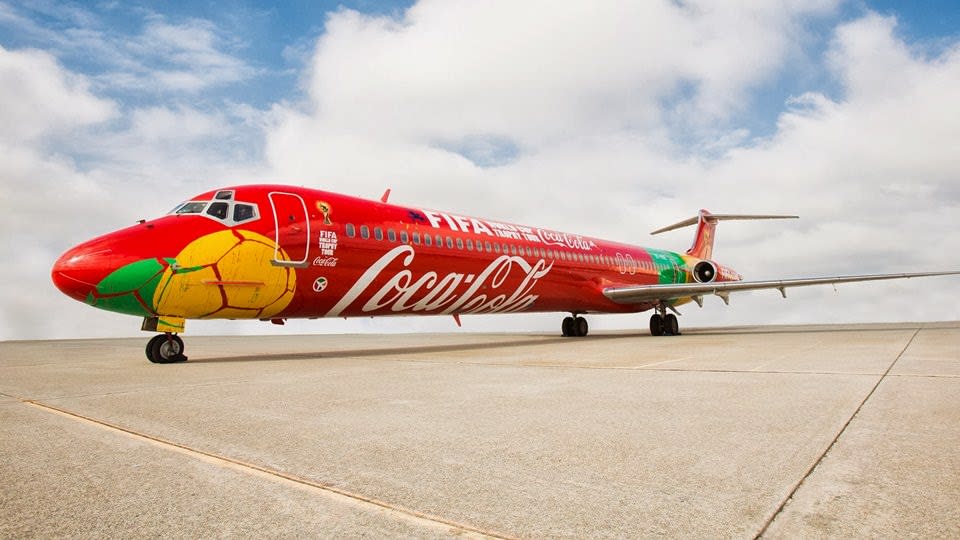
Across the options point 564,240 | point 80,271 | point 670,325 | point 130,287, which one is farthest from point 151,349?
point 670,325

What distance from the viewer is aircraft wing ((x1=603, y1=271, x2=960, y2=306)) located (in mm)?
17984

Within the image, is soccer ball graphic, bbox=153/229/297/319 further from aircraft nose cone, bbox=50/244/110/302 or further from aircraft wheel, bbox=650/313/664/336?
aircraft wheel, bbox=650/313/664/336

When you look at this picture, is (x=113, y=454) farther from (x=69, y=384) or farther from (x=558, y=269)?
(x=558, y=269)

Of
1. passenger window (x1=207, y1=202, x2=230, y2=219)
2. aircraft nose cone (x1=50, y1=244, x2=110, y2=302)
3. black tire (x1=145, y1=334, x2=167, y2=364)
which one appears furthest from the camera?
passenger window (x1=207, y1=202, x2=230, y2=219)

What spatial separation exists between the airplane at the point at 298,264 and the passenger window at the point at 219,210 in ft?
0.09

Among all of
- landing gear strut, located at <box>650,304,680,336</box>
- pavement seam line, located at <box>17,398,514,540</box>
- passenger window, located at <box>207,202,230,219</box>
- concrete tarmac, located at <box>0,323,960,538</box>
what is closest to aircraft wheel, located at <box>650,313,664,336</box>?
landing gear strut, located at <box>650,304,680,336</box>

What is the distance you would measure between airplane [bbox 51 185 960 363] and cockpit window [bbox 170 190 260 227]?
2 cm

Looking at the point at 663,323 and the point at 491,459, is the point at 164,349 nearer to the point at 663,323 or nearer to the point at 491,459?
the point at 491,459

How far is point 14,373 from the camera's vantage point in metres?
8.14

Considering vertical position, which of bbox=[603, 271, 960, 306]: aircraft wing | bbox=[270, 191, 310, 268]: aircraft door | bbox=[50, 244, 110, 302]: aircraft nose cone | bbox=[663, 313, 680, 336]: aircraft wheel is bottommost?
bbox=[663, 313, 680, 336]: aircraft wheel

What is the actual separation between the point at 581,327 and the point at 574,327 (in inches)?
12.5

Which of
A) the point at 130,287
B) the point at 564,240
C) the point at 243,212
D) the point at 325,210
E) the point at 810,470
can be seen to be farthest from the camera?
the point at 564,240

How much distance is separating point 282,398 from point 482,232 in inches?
375

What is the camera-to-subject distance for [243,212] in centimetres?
992
